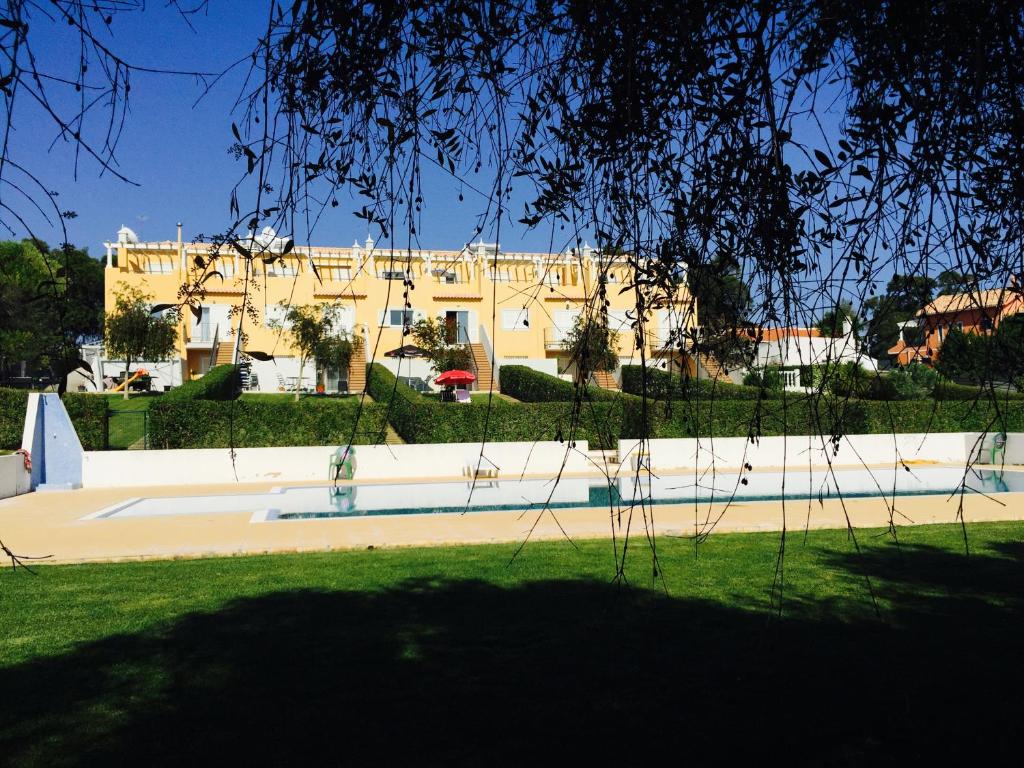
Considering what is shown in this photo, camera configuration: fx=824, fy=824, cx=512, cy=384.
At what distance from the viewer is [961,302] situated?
2.82 meters

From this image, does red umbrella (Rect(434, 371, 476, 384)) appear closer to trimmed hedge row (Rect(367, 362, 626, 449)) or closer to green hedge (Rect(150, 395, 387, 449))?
trimmed hedge row (Rect(367, 362, 626, 449))

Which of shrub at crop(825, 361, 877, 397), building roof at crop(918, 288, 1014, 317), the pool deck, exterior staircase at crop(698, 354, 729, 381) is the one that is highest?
building roof at crop(918, 288, 1014, 317)

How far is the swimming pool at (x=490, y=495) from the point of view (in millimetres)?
12531

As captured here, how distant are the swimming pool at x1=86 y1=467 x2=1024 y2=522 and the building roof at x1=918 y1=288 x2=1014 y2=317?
853 cm

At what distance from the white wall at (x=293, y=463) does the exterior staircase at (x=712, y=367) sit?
37.1ft

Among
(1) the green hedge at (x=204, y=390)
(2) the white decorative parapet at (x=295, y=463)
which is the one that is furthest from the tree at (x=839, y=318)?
(1) the green hedge at (x=204, y=390)

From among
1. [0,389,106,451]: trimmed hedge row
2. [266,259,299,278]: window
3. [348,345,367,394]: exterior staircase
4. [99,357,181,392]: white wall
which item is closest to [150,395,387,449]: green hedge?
[0,389,106,451]: trimmed hedge row

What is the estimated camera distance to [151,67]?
7.31ft

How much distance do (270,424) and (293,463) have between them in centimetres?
172

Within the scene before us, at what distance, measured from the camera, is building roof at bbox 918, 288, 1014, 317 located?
106 inches

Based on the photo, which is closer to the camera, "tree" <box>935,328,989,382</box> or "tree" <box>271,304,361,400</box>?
"tree" <box>935,328,989,382</box>

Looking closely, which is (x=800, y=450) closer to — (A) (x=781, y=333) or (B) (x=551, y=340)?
(A) (x=781, y=333)

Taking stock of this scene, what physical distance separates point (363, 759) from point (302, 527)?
7051 mm

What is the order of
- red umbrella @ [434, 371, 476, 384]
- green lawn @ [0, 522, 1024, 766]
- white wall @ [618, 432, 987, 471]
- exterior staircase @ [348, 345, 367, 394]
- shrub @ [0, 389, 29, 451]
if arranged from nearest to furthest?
green lawn @ [0, 522, 1024, 766] → shrub @ [0, 389, 29, 451] → white wall @ [618, 432, 987, 471] → red umbrella @ [434, 371, 476, 384] → exterior staircase @ [348, 345, 367, 394]
